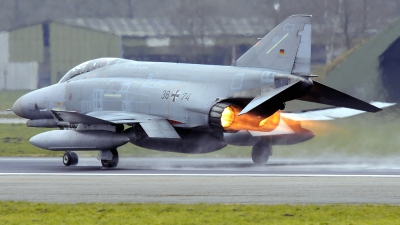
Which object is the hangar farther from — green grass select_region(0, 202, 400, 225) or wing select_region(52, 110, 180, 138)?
green grass select_region(0, 202, 400, 225)

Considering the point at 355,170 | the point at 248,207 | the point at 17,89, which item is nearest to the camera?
the point at 248,207

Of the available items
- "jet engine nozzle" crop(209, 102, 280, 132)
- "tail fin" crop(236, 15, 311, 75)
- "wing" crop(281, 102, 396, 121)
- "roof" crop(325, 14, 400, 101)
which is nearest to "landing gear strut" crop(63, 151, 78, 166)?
"jet engine nozzle" crop(209, 102, 280, 132)

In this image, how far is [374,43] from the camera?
23656 mm

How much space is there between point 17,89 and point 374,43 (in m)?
13.2

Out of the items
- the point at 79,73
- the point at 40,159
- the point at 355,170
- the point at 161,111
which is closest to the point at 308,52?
the point at 355,170

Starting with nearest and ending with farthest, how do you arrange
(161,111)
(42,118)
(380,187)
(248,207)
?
(248,207) → (380,187) → (161,111) → (42,118)

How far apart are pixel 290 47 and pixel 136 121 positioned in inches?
184

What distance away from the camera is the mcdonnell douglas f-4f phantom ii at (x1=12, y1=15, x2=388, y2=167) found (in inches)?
715

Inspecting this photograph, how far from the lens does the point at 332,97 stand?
60.2 feet

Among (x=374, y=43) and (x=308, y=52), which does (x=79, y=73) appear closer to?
→ (x=308, y=52)

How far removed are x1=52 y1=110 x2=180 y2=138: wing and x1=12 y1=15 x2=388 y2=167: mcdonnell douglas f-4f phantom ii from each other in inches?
1.1

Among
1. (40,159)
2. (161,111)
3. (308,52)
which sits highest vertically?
(308,52)

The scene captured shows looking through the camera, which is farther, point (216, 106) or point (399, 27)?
point (399, 27)

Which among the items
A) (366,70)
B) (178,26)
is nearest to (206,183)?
(366,70)
